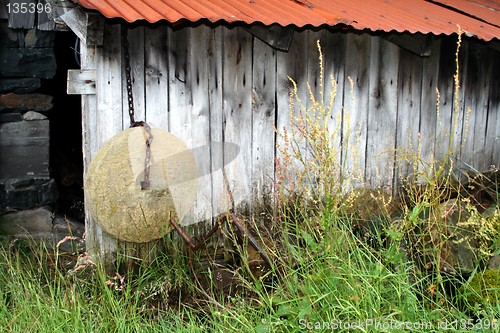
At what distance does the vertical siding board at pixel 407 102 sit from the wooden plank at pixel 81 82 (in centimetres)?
284

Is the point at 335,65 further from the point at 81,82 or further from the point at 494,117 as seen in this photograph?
the point at 494,117

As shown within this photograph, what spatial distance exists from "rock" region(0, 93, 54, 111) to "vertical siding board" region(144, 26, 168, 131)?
4.09ft

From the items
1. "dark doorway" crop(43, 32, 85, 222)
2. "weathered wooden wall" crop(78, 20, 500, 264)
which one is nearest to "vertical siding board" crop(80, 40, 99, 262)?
"weathered wooden wall" crop(78, 20, 500, 264)

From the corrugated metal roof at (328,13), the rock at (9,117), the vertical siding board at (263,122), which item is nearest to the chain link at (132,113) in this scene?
the corrugated metal roof at (328,13)

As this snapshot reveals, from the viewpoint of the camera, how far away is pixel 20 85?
5.16 meters

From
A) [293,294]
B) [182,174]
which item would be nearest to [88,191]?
[182,174]

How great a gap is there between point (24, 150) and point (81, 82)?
50.1 inches

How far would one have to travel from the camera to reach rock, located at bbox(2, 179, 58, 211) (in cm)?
513

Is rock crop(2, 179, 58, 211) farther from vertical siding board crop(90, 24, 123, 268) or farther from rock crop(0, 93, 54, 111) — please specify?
vertical siding board crop(90, 24, 123, 268)

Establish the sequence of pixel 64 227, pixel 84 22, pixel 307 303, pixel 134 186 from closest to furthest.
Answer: pixel 307 303, pixel 84 22, pixel 134 186, pixel 64 227

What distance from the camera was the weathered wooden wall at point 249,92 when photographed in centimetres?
439

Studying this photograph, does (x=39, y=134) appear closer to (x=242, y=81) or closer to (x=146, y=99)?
(x=146, y=99)

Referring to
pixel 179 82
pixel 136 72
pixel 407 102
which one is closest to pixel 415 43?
pixel 407 102

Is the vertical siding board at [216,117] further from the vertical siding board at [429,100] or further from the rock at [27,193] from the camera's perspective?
the vertical siding board at [429,100]
